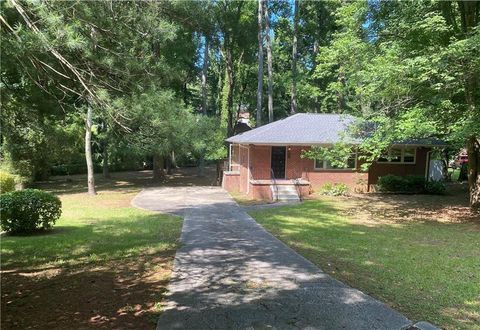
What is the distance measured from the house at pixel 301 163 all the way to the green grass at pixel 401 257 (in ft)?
14.4

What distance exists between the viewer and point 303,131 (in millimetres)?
20172

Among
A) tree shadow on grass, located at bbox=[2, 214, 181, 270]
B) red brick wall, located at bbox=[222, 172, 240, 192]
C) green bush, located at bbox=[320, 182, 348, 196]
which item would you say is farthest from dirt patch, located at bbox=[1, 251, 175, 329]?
red brick wall, located at bbox=[222, 172, 240, 192]

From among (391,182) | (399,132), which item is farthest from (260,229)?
(391,182)

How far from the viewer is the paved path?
4.79 metres

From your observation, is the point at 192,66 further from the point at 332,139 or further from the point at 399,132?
the point at 399,132

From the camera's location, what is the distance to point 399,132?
1210 centimetres

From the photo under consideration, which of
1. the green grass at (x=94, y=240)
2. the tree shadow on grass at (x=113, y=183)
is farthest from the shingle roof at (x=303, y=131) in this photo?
the tree shadow on grass at (x=113, y=183)

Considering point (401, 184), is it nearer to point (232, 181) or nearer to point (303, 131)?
point (303, 131)

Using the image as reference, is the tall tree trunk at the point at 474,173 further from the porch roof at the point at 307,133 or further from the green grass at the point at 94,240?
the green grass at the point at 94,240

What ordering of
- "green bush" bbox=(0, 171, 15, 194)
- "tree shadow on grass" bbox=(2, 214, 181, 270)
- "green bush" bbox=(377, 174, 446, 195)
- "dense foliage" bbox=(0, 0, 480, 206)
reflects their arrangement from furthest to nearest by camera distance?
"green bush" bbox=(377, 174, 446, 195), "green bush" bbox=(0, 171, 15, 194), "tree shadow on grass" bbox=(2, 214, 181, 270), "dense foliage" bbox=(0, 0, 480, 206)

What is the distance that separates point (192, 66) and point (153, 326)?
33.2m

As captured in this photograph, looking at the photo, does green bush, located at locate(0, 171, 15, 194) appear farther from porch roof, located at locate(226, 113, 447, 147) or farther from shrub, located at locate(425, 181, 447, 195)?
shrub, located at locate(425, 181, 447, 195)

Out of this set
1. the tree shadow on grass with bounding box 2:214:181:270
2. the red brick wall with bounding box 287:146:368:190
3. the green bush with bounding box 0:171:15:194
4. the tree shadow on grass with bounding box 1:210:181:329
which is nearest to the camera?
the tree shadow on grass with bounding box 1:210:181:329

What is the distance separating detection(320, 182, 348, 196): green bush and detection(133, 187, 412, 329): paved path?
9.91 m
